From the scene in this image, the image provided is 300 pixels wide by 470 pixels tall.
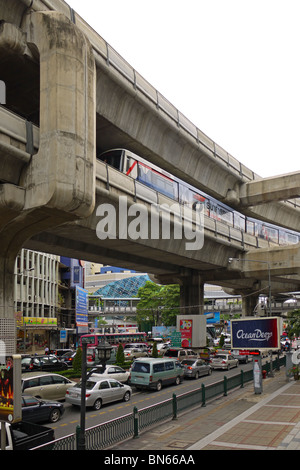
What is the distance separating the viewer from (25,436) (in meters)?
13.3

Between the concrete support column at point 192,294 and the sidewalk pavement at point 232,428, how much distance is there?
21758mm

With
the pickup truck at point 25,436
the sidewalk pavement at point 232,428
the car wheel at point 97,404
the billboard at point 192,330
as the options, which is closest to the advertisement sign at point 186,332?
the billboard at point 192,330

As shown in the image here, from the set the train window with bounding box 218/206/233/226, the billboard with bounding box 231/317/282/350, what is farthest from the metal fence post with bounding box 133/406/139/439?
the train window with bounding box 218/206/233/226

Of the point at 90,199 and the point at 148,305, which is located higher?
the point at 90,199

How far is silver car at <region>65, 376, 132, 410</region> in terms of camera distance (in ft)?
72.2

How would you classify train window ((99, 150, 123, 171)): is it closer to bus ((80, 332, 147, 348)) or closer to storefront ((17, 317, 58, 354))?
bus ((80, 332, 147, 348))

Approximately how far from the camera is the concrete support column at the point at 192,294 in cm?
4694

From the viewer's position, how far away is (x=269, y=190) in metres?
37.7

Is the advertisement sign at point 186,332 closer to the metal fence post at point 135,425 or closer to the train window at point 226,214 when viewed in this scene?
the train window at point 226,214

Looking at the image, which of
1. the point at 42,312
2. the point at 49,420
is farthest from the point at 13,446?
the point at 42,312

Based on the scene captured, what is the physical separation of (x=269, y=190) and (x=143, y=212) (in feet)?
53.5

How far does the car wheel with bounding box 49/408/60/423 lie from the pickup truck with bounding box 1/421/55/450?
5.65 meters

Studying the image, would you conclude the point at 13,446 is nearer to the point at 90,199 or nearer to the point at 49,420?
the point at 49,420

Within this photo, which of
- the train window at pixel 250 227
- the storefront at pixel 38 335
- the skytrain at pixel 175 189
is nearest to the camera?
the skytrain at pixel 175 189
